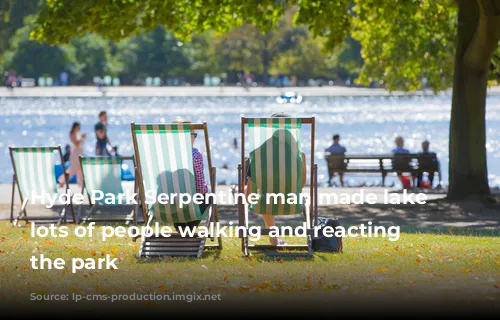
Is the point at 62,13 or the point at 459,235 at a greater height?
the point at 62,13

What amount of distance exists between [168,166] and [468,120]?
26.0 feet

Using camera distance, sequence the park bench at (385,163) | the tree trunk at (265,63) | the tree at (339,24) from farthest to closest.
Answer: the tree trunk at (265,63) → the park bench at (385,163) → the tree at (339,24)

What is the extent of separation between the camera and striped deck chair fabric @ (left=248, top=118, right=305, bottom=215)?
8625 millimetres

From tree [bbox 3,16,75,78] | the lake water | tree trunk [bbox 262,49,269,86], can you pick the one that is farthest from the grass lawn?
tree trunk [bbox 262,49,269,86]

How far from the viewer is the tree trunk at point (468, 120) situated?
15.5 metres

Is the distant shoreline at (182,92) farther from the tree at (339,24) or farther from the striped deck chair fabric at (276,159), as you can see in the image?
the striped deck chair fabric at (276,159)

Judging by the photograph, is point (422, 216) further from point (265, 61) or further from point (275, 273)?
point (265, 61)

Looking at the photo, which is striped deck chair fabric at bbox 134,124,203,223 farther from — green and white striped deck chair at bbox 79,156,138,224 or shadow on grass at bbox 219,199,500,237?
shadow on grass at bbox 219,199,500,237

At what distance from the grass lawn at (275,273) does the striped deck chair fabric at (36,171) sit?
2.65 metres

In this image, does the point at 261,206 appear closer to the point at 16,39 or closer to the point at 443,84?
the point at 443,84

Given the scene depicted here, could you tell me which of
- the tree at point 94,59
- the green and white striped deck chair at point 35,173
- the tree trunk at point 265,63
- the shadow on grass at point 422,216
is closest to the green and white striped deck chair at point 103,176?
the green and white striped deck chair at point 35,173

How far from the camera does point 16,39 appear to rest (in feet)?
275

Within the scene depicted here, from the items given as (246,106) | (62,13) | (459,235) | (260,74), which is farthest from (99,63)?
(459,235)

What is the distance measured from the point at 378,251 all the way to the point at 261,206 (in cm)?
104
